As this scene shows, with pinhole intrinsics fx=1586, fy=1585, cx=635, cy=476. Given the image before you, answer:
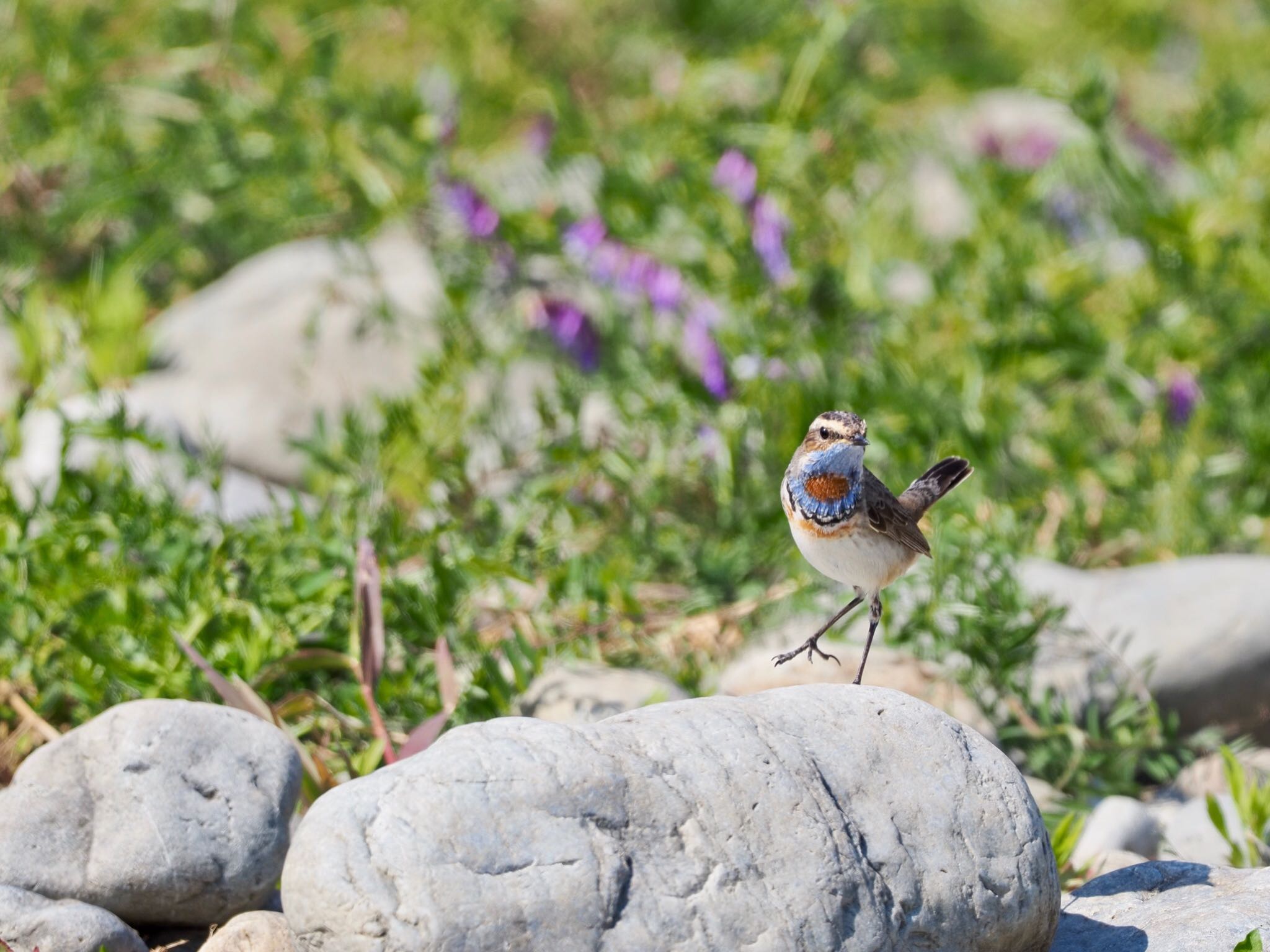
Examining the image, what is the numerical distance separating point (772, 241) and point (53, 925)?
13.2ft

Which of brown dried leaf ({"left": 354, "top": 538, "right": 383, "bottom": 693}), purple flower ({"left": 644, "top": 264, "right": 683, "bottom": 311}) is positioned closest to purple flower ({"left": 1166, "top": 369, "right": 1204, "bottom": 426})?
purple flower ({"left": 644, "top": 264, "right": 683, "bottom": 311})

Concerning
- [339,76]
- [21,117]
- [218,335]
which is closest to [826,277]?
[218,335]

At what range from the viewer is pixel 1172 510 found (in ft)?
19.5

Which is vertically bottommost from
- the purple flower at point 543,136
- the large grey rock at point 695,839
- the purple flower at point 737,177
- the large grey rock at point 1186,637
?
the large grey rock at point 1186,637

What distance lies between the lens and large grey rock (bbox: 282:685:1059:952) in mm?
2670

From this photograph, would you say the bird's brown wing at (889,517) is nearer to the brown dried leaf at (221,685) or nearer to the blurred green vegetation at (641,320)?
the blurred green vegetation at (641,320)

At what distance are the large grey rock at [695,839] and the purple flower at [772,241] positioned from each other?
10.6 ft

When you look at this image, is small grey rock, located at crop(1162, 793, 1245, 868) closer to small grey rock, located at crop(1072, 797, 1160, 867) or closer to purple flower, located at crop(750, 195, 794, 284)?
small grey rock, located at crop(1072, 797, 1160, 867)

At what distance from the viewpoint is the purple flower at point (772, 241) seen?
6.27 meters

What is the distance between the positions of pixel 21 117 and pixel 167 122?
0.75 meters

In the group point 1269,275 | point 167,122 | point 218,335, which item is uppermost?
point 1269,275

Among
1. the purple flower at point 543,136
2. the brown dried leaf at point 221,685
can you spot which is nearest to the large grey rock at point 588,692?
the brown dried leaf at point 221,685

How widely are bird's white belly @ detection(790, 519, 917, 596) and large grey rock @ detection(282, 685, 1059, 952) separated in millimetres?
318

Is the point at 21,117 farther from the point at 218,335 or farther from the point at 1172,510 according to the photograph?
the point at 1172,510
